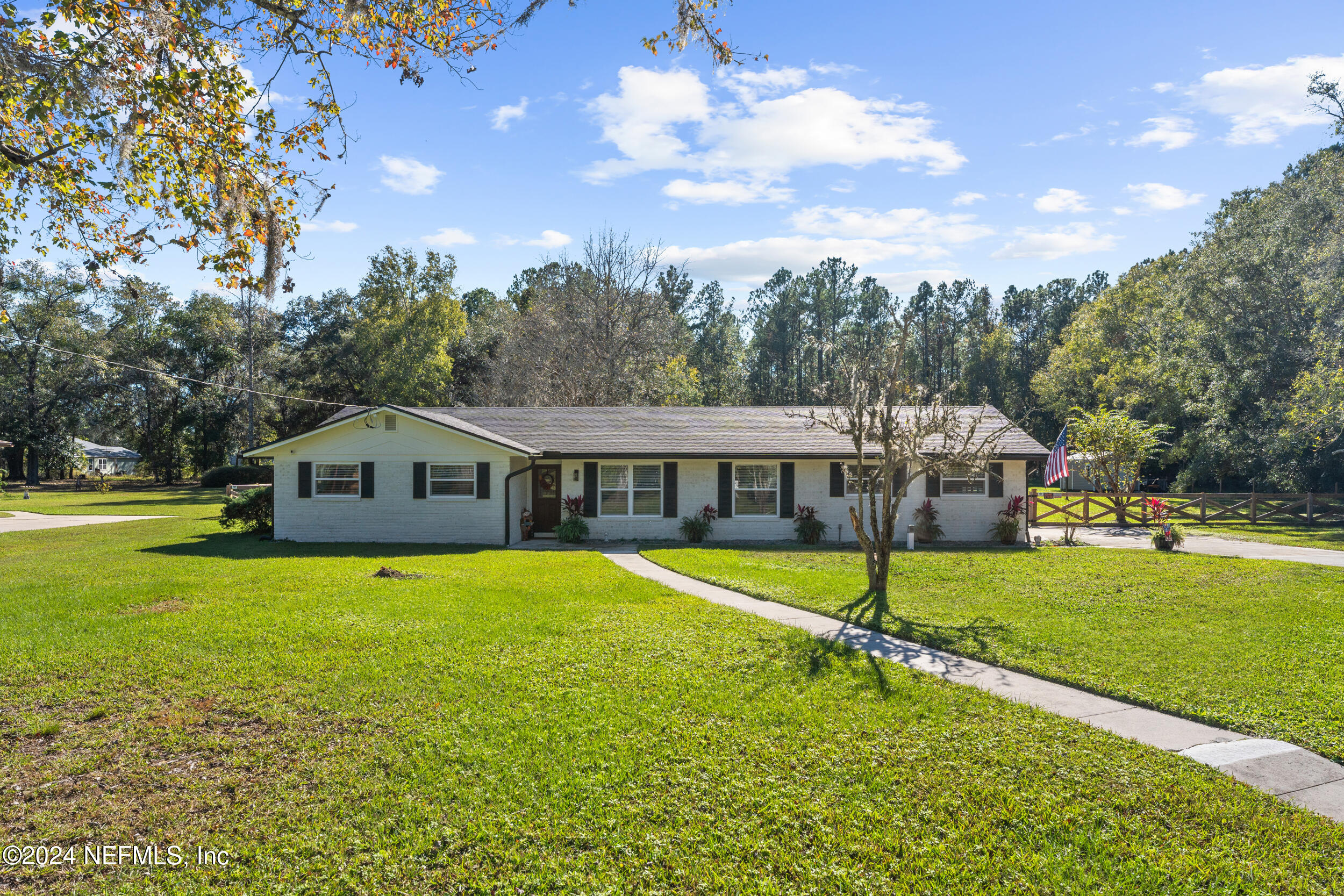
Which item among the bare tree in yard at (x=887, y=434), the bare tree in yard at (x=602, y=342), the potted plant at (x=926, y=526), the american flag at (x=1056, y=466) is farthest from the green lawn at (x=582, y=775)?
the bare tree in yard at (x=602, y=342)

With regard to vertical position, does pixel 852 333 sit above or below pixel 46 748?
above

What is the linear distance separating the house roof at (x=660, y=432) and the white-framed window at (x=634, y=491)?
0.65 m

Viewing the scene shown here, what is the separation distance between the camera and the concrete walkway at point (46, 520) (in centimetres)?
2048

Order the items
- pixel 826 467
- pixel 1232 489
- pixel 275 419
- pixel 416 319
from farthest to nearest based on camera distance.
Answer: pixel 275 419, pixel 416 319, pixel 1232 489, pixel 826 467

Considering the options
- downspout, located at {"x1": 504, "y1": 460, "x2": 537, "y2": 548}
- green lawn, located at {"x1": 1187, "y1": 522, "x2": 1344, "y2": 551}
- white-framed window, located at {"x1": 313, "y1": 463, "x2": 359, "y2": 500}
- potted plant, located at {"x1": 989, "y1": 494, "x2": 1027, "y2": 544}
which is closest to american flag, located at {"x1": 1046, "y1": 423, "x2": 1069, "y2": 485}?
potted plant, located at {"x1": 989, "y1": 494, "x2": 1027, "y2": 544}

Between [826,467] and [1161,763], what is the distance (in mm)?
13916

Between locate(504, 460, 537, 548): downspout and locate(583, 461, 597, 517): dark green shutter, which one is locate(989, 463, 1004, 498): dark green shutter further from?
locate(504, 460, 537, 548): downspout

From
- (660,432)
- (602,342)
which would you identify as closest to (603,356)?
(602,342)

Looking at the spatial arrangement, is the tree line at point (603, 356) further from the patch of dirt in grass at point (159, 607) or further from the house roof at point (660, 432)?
the patch of dirt in grass at point (159, 607)

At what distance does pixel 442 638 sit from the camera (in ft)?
27.3

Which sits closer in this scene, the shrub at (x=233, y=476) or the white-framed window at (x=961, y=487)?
the white-framed window at (x=961, y=487)

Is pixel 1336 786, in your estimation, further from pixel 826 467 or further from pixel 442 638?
pixel 826 467

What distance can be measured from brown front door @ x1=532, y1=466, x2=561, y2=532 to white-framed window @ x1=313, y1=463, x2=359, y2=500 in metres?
4.65

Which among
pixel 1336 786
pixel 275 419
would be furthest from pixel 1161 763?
pixel 275 419
